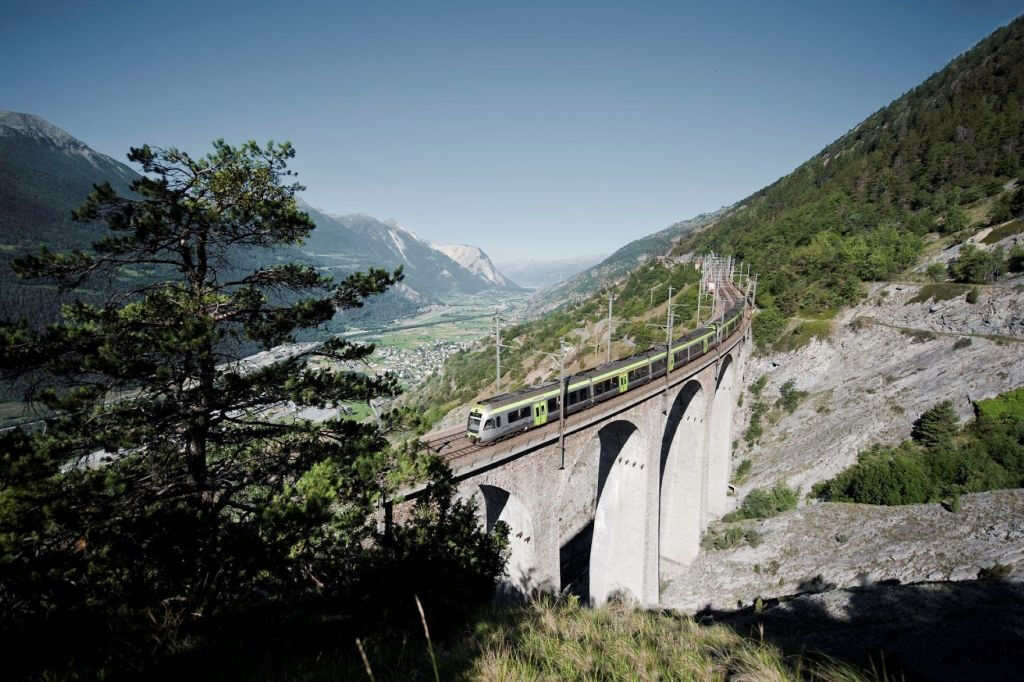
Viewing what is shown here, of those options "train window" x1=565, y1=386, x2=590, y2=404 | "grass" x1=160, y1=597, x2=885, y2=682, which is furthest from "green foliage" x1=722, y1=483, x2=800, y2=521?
"grass" x1=160, y1=597, x2=885, y2=682

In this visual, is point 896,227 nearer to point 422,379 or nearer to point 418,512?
point 418,512

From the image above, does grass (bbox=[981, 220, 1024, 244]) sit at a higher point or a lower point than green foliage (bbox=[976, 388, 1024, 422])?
higher

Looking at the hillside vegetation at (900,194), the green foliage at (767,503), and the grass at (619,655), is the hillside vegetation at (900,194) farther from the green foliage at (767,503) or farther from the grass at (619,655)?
the grass at (619,655)

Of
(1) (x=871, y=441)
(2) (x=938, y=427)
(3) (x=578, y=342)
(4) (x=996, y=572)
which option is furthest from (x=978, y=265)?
(3) (x=578, y=342)

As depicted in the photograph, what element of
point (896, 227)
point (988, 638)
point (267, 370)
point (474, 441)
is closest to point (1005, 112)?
point (896, 227)

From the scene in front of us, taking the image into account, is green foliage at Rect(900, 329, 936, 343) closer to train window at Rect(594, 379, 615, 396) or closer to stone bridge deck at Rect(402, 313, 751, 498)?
stone bridge deck at Rect(402, 313, 751, 498)

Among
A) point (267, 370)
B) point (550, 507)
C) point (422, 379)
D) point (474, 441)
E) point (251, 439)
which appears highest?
point (267, 370)

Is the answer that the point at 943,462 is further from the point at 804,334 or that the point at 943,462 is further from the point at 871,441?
the point at 804,334
